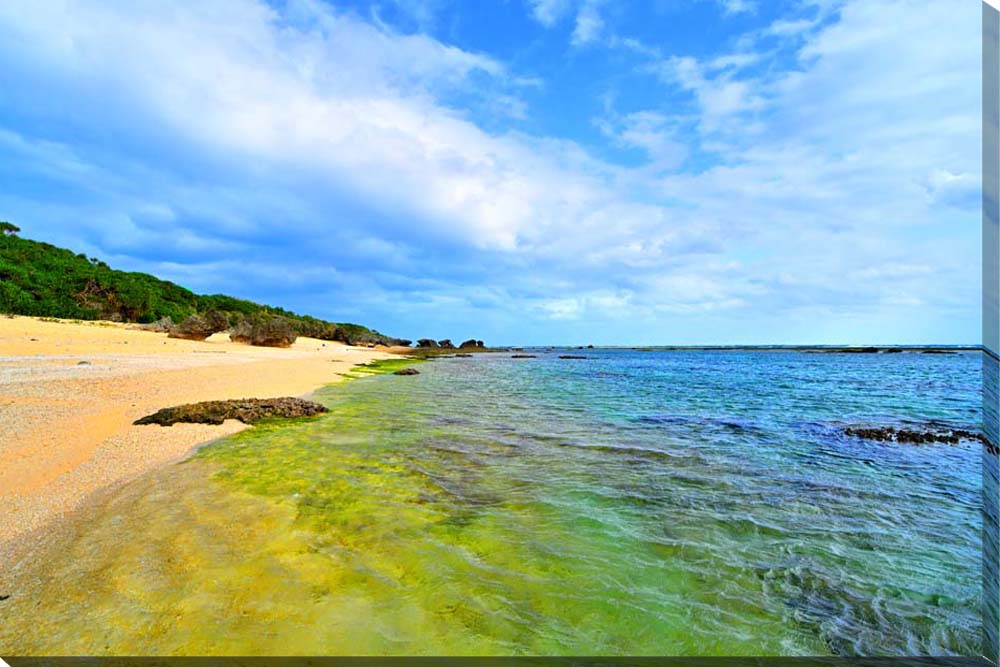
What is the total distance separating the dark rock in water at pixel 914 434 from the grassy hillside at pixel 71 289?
162 feet

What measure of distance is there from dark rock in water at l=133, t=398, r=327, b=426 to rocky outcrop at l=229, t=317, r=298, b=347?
35.7 meters

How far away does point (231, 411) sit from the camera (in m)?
10.8

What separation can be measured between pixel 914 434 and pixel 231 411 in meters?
17.8

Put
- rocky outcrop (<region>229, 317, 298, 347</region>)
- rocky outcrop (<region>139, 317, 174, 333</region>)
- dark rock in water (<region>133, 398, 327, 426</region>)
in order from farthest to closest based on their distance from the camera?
rocky outcrop (<region>229, 317, 298, 347</region>) → rocky outcrop (<region>139, 317, 174, 333</region>) → dark rock in water (<region>133, 398, 327, 426</region>)

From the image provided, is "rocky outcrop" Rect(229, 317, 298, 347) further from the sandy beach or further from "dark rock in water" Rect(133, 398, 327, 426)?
"dark rock in water" Rect(133, 398, 327, 426)

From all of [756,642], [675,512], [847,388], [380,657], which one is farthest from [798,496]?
[847,388]

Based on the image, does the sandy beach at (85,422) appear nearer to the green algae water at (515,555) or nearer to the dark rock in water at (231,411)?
the dark rock in water at (231,411)

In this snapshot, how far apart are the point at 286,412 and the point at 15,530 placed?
677 centimetres

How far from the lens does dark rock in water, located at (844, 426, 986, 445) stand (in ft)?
35.5

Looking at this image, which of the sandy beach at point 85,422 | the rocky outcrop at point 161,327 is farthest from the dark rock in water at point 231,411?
the rocky outcrop at point 161,327

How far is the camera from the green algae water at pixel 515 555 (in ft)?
11.0

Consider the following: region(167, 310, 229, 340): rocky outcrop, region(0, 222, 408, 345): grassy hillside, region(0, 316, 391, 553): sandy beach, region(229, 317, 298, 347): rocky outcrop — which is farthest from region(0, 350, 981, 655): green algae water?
region(0, 222, 408, 345): grassy hillside

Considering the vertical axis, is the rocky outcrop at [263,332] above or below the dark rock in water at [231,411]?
A: above

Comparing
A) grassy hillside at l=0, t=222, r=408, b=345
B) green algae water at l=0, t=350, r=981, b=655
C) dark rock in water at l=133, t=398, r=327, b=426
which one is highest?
grassy hillside at l=0, t=222, r=408, b=345
